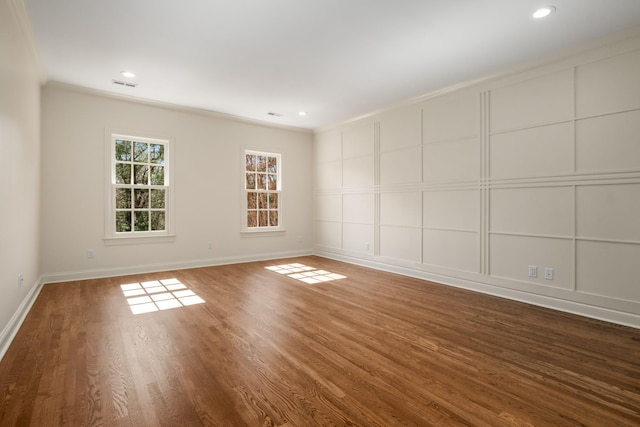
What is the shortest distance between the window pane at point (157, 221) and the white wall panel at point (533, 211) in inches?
200

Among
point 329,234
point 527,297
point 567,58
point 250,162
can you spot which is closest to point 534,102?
point 567,58

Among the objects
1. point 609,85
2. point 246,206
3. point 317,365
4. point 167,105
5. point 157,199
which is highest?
point 167,105

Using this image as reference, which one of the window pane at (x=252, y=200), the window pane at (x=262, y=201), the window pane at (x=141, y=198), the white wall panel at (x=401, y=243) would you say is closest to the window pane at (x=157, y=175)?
the window pane at (x=141, y=198)

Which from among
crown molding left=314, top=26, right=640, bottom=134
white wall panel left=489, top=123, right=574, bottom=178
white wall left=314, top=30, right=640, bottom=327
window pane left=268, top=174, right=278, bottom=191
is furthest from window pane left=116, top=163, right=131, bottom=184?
white wall panel left=489, top=123, right=574, bottom=178

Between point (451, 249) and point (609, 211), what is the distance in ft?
5.80

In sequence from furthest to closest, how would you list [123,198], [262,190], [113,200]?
1. [262,190]
2. [123,198]
3. [113,200]

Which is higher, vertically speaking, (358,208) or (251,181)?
(251,181)

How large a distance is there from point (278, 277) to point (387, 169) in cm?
258

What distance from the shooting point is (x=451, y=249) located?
14.8 feet

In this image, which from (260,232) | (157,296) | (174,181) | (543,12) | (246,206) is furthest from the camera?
(260,232)

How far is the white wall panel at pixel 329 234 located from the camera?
6.54m

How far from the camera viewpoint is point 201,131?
572 cm

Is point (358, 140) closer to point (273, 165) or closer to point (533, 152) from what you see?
point (273, 165)

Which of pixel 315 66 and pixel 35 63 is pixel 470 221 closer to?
pixel 315 66
